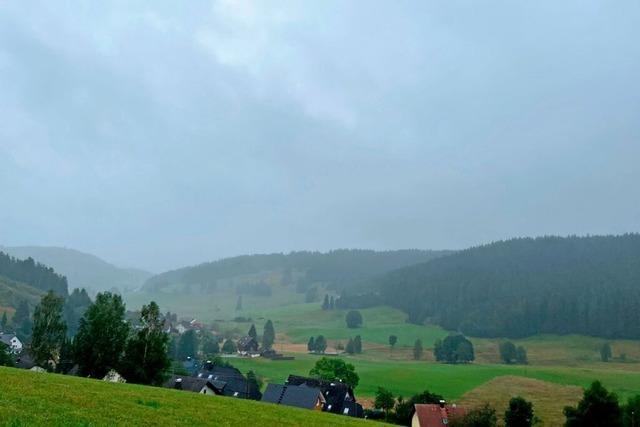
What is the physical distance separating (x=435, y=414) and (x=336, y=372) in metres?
46.3

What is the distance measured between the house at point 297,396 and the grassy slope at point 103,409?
56.4 metres

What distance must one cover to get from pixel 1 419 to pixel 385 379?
149509 mm

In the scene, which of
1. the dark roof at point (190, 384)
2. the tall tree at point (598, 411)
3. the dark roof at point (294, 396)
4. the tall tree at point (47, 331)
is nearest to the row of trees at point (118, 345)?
the tall tree at point (47, 331)

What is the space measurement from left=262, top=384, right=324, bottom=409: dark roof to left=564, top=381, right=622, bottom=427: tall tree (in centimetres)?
3849

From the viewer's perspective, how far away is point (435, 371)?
17775cm

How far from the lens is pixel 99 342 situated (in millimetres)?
70688

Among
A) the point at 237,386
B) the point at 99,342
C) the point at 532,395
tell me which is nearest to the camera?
the point at 99,342

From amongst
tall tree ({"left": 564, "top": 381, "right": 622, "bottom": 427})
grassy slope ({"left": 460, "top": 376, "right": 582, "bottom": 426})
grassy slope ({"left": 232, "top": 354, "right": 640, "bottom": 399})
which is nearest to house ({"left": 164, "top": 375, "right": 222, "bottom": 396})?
grassy slope ({"left": 232, "top": 354, "right": 640, "bottom": 399})

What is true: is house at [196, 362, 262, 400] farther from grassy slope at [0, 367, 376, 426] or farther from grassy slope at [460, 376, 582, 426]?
grassy slope at [0, 367, 376, 426]

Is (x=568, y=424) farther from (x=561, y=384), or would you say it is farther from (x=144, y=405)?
(x=561, y=384)

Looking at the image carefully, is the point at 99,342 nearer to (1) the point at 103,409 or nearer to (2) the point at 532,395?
(1) the point at 103,409

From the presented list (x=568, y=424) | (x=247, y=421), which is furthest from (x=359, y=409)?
(x=247, y=421)

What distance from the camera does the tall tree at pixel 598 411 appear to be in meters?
73.4

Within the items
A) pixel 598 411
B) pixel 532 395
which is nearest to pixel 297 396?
pixel 598 411
